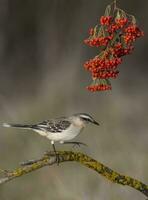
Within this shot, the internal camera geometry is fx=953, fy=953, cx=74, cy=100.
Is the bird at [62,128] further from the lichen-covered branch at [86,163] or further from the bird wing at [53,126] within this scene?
the lichen-covered branch at [86,163]

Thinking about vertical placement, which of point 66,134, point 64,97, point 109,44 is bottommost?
point 64,97

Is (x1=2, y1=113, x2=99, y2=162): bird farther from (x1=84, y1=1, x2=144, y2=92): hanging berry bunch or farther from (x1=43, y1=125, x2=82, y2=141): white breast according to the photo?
(x1=84, y1=1, x2=144, y2=92): hanging berry bunch

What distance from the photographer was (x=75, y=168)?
14789 millimetres

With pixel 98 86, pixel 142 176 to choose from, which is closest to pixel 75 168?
pixel 142 176

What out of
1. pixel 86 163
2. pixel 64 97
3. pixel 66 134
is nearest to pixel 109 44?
pixel 86 163

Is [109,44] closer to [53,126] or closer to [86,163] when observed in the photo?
[86,163]

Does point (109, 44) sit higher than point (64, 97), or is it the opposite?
point (109, 44)

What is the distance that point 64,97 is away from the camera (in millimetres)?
19062

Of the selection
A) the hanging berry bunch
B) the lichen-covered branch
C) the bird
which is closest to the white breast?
the bird

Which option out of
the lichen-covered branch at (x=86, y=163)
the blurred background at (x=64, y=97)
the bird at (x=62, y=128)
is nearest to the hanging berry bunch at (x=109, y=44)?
the lichen-covered branch at (x=86, y=163)

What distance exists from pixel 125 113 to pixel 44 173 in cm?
640

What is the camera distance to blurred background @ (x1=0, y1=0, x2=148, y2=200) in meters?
13.4

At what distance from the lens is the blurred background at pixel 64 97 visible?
13.4 meters

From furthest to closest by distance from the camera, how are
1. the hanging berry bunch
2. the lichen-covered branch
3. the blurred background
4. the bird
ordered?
the blurred background < the bird < the hanging berry bunch < the lichen-covered branch
